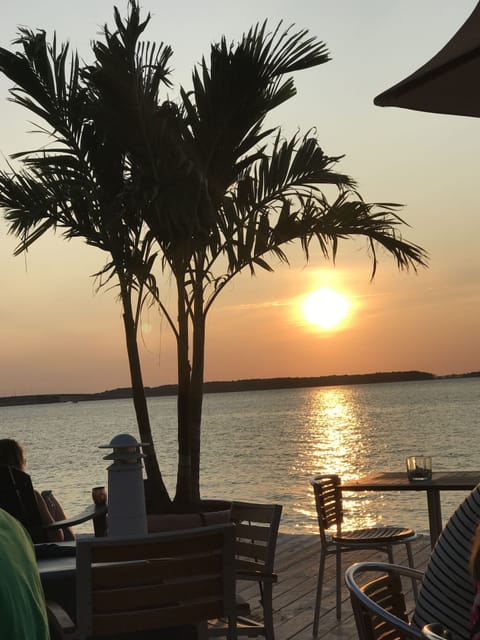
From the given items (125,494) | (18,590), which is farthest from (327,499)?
(18,590)

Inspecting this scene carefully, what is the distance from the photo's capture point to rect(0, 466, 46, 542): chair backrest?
3992mm

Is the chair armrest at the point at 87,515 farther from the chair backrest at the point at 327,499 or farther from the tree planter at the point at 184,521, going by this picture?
the chair backrest at the point at 327,499

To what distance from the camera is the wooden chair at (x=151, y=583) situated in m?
2.74

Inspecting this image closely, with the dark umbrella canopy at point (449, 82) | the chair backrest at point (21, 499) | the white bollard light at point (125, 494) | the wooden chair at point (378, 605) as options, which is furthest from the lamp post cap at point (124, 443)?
the dark umbrella canopy at point (449, 82)

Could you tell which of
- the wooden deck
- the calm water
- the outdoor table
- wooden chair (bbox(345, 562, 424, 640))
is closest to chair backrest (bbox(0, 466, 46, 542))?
the wooden deck

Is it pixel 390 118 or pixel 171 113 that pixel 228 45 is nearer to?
pixel 171 113

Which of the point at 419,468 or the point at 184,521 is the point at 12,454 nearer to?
the point at 184,521

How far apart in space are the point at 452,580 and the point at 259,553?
130 cm

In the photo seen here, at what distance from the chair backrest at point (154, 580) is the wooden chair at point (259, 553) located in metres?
0.50

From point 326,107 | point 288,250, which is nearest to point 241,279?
point 288,250

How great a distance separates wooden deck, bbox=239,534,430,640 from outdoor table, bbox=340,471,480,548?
2.33ft

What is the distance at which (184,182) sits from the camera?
6133 millimetres

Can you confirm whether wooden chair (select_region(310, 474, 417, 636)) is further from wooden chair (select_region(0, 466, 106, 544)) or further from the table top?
wooden chair (select_region(0, 466, 106, 544))

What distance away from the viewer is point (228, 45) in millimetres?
6258
